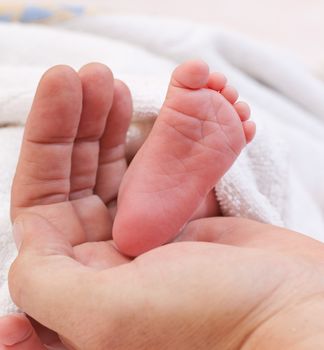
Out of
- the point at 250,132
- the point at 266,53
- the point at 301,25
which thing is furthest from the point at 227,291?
the point at 301,25

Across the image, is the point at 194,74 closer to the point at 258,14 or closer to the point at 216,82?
the point at 216,82

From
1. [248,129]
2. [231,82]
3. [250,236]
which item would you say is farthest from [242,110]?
[231,82]

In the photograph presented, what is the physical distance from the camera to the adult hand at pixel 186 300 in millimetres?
469

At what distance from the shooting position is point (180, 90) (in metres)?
0.58

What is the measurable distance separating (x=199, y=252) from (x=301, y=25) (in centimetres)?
96

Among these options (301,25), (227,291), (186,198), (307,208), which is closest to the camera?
(227,291)

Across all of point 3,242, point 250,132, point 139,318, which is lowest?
point 3,242

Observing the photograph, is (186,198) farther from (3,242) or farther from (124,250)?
(3,242)

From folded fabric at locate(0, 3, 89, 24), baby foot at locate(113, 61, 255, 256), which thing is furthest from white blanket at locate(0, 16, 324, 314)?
baby foot at locate(113, 61, 255, 256)

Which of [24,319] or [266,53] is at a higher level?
[266,53]

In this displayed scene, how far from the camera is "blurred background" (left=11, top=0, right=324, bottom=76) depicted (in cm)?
130

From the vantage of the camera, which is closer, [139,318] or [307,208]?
[139,318]

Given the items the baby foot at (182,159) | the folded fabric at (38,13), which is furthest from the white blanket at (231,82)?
the baby foot at (182,159)

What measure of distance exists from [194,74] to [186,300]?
0.22 m
